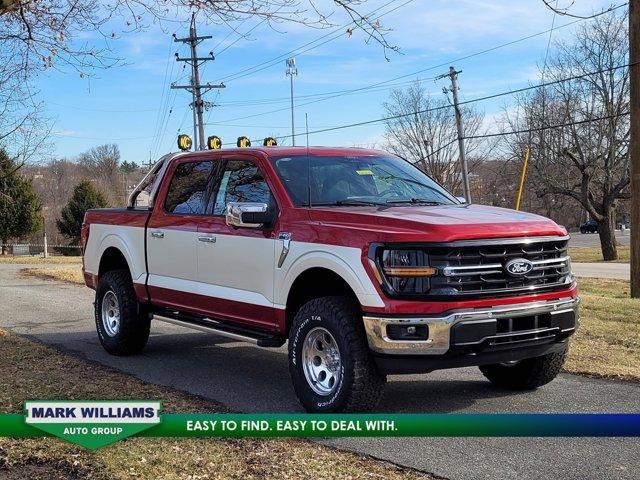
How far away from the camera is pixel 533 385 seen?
19.7ft

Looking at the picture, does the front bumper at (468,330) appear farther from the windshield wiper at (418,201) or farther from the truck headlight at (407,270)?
the windshield wiper at (418,201)

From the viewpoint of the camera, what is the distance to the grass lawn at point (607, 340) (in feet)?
22.1

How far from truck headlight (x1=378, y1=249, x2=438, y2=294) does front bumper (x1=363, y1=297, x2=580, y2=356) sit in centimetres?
20

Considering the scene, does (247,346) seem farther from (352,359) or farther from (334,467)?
(334,467)

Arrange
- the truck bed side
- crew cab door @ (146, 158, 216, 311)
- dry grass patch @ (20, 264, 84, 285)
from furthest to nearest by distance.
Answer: dry grass patch @ (20, 264, 84, 285) < the truck bed side < crew cab door @ (146, 158, 216, 311)

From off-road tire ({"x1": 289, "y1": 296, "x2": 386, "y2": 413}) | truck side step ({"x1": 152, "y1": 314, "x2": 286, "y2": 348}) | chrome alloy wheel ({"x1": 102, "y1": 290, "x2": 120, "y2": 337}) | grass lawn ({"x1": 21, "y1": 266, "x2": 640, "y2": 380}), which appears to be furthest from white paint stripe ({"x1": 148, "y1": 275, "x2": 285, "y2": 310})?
grass lawn ({"x1": 21, "y1": 266, "x2": 640, "y2": 380})

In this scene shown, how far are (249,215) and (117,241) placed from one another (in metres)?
2.71

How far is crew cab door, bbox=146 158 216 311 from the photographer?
6.69 m

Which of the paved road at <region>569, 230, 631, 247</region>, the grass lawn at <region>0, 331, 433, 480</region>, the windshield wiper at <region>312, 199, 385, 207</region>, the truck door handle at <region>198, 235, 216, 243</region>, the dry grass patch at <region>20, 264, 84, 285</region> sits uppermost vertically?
the windshield wiper at <region>312, 199, 385, 207</region>

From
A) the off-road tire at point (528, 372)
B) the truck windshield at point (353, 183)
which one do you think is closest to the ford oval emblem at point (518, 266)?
the off-road tire at point (528, 372)

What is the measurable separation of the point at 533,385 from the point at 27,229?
4651 centimetres

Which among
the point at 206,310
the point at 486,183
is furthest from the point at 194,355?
the point at 486,183

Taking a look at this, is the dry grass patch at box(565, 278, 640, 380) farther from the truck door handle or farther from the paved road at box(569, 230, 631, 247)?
the paved road at box(569, 230, 631, 247)

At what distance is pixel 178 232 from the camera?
22.4ft
